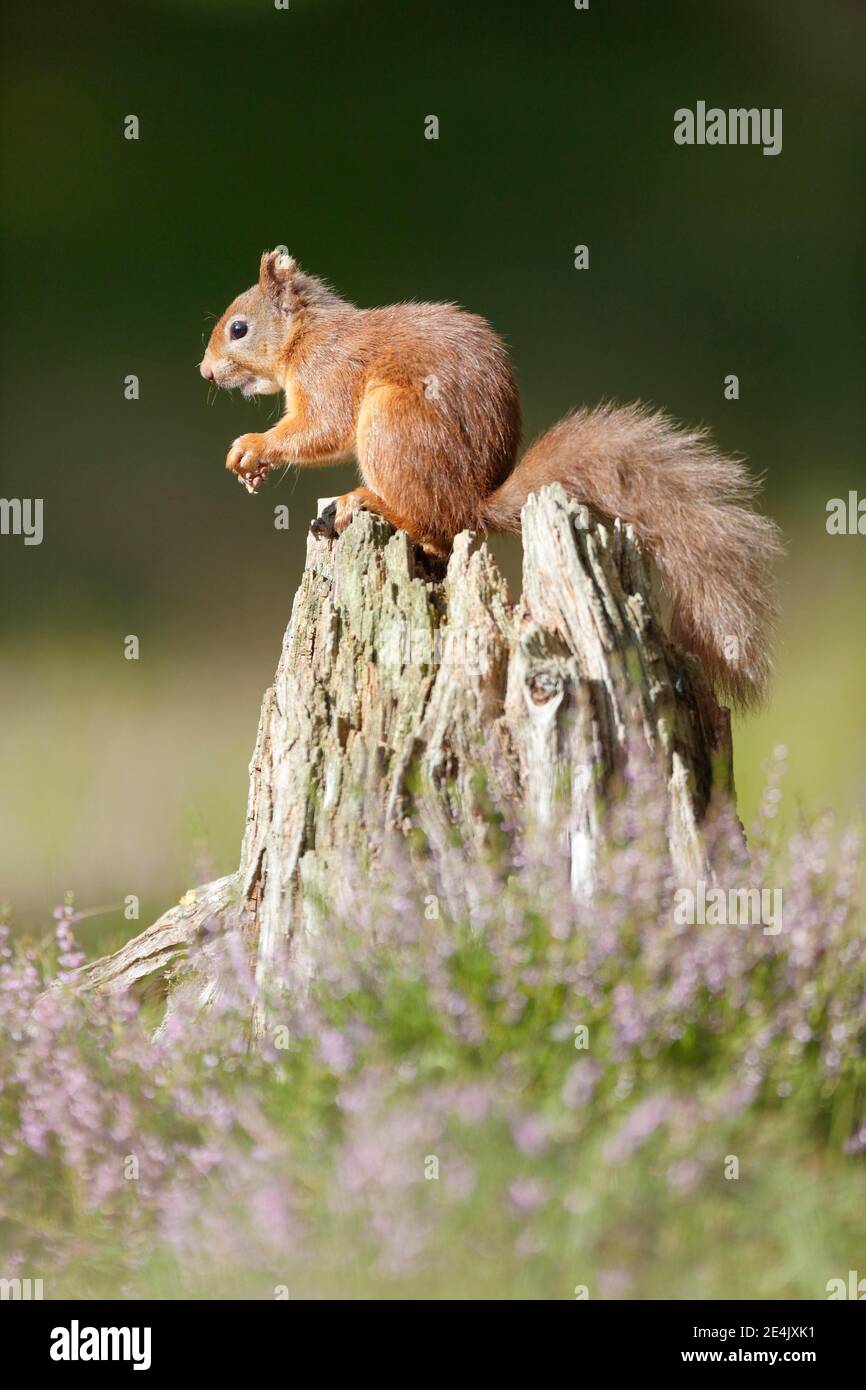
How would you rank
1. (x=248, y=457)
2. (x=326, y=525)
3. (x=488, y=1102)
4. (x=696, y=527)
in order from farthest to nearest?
1. (x=248, y=457)
2. (x=326, y=525)
3. (x=696, y=527)
4. (x=488, y=1102)

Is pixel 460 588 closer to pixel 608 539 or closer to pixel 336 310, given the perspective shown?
pixel 608 539

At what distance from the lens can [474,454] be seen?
9.43 feet

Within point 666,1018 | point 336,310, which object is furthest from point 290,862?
point 336,310

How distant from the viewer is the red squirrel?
8.82ft

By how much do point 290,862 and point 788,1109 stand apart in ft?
3.09

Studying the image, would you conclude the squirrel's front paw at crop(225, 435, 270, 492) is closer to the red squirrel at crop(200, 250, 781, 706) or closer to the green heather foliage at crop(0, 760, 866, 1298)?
the red squirrel at crop(200, 250, 781, 706)

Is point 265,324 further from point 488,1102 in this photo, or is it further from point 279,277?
point 488,1102

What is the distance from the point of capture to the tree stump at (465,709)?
2277 millimetres

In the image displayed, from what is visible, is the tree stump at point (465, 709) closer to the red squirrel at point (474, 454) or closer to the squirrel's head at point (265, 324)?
the red squirrel at point (474, 454)

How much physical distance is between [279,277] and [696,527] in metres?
1.22

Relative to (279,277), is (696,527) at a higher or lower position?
lower

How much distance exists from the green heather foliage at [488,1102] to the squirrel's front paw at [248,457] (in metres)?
1.12

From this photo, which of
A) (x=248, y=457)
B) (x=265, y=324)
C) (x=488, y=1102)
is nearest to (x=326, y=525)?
(x=248, y=457)

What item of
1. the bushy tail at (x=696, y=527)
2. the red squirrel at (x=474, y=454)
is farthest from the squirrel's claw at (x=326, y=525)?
the bushy tail at (x=696, y=527)
